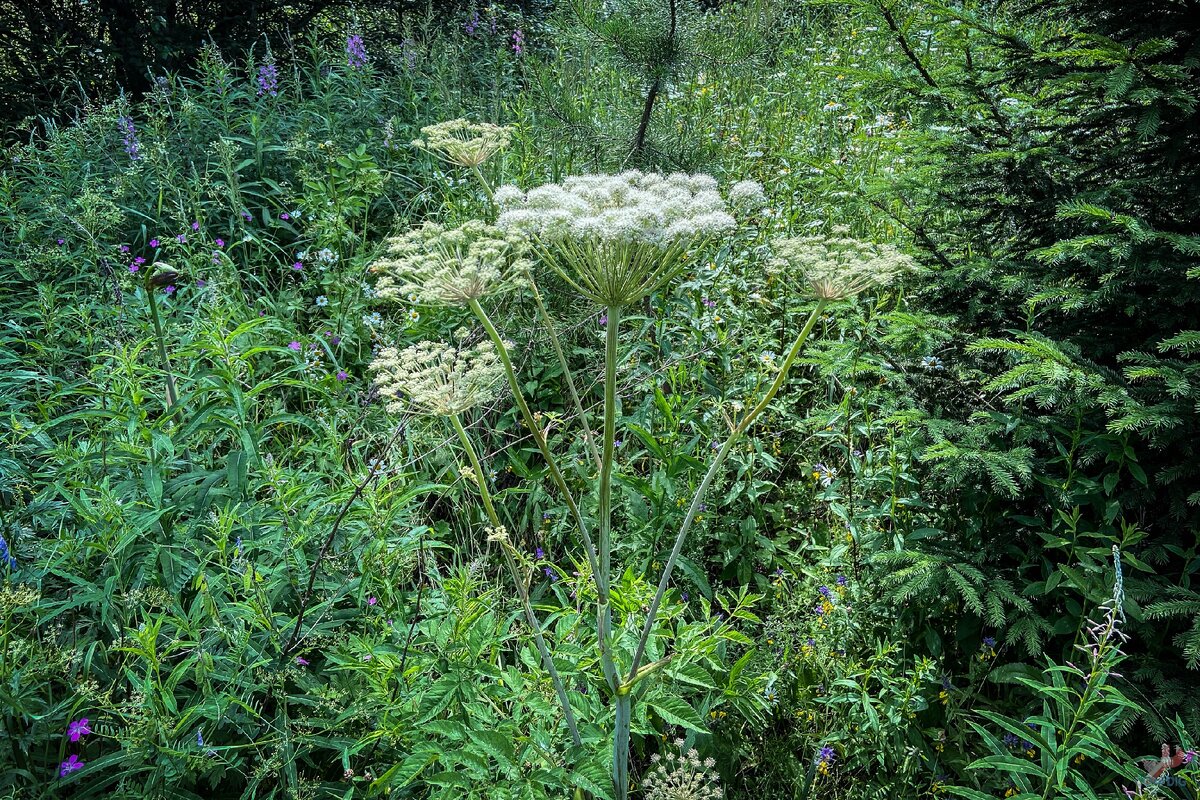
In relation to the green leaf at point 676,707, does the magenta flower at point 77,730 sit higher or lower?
lower

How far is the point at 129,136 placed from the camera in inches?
200

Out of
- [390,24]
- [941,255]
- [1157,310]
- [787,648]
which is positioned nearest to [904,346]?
[941,255]

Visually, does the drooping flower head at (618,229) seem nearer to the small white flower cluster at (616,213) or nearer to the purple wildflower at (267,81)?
the small white flower cluster at (616,213)

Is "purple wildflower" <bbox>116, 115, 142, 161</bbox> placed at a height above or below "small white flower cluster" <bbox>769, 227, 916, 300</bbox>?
below

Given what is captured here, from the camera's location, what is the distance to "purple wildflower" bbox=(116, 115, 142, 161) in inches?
194

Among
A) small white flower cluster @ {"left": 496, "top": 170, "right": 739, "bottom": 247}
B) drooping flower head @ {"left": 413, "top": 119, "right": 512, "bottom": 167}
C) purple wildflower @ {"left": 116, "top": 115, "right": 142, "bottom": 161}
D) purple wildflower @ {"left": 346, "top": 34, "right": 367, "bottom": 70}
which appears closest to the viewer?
small white flower cluster @ {"left": 496, "top": 170, "right": 739, "bottom": 247}

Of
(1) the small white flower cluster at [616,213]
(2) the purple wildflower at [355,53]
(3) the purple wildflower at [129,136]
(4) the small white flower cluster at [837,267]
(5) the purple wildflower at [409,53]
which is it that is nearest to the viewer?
(1) the small white flower cluster at [616,213]

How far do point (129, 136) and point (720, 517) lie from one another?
15.5ft

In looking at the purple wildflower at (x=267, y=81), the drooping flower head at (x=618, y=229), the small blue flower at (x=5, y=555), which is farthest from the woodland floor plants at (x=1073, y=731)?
the purple wildflower at (x=267, y=81)

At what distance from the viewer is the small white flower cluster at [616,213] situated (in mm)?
1569

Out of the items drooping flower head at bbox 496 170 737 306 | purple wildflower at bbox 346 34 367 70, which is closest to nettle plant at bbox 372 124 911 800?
drooping flower head at bbox 496 170 737 306

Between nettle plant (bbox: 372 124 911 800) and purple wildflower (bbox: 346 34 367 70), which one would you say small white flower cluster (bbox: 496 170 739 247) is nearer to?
nettle plant (bbox: 372 124 911 800)

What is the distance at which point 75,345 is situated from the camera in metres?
3.75

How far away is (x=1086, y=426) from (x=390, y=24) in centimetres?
786
